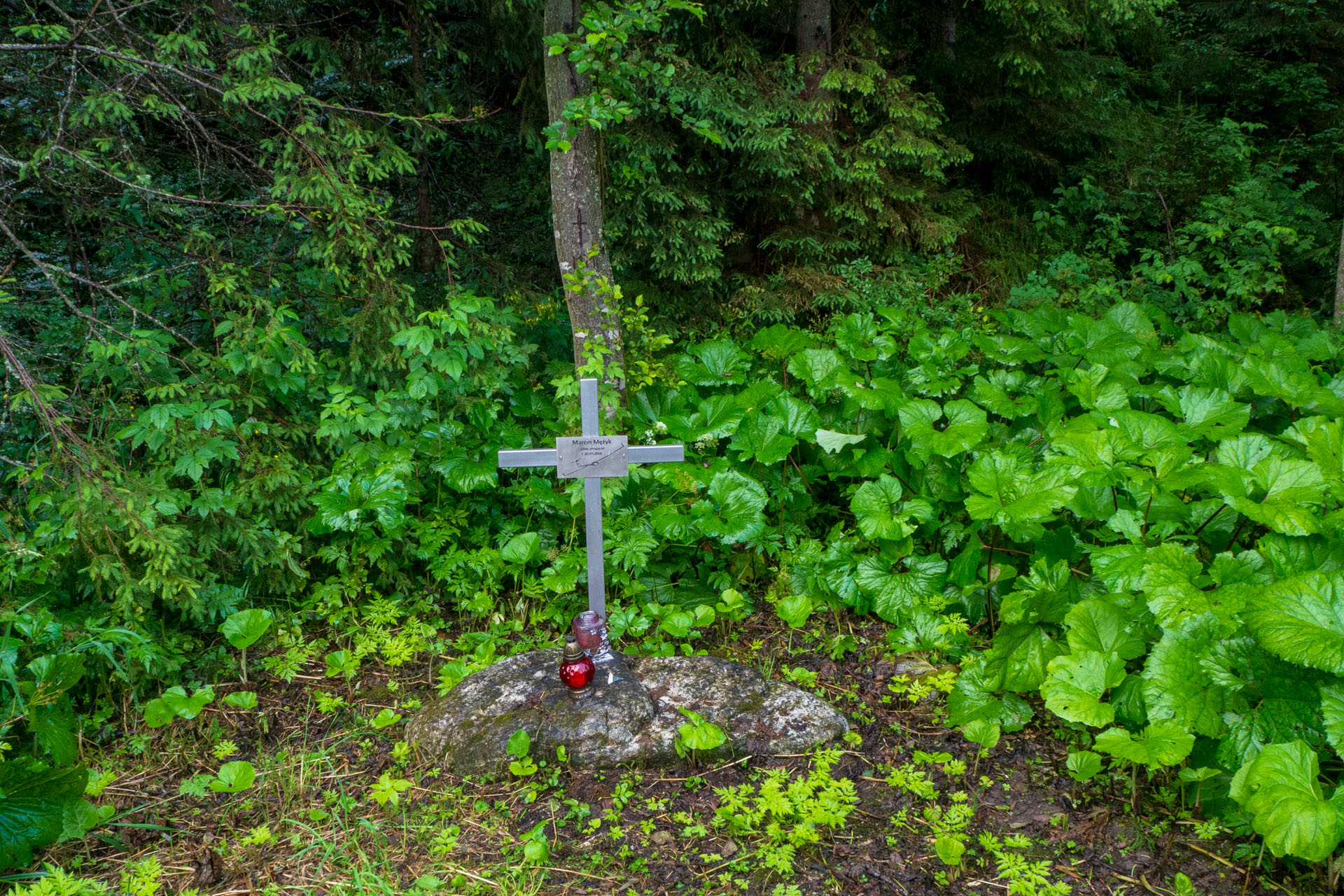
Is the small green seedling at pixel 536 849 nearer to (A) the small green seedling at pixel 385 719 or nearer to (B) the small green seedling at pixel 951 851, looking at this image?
(A) the small green seedling at pixel 385 719

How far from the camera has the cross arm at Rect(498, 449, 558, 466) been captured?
294 centimetres

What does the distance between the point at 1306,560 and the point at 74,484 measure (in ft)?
12.3

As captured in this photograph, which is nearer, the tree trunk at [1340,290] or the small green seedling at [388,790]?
the small green seedling at [388,790]

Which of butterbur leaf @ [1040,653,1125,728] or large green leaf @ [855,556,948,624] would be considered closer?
butterbur leaf @ [1040,653,1125,728]

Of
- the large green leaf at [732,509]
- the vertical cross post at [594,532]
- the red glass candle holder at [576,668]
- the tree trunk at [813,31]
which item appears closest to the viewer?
the red glass candle holder at [576,668]

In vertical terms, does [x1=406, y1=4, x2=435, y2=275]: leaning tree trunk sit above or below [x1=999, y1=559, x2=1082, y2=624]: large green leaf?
above

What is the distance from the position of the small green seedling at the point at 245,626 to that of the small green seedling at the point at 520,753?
3.46ft

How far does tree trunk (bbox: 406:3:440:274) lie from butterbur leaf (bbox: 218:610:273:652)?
72.6 inches

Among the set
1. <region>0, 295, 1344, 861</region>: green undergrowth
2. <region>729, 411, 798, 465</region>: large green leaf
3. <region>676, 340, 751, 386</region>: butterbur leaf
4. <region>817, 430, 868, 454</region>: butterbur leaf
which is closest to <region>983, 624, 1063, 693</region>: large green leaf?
<region>0, 295, 1344, 861</region>: green undergrowth

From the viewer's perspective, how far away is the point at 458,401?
12.5 ft

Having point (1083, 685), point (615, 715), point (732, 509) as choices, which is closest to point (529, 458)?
point (732, 509)

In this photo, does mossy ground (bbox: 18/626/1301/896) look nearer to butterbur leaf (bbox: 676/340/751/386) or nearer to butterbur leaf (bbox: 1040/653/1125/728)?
butterbur leaf (bbox: 1040/653/1125/728)

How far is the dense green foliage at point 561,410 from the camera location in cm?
242

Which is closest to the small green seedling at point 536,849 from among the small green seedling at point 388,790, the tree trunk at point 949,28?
the small green seedling at point 388,790
